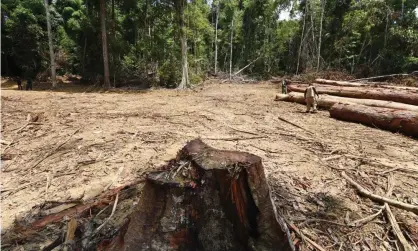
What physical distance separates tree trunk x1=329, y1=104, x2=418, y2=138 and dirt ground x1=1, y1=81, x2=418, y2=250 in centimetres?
26

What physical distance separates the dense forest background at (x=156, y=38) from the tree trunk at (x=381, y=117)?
1058 cm

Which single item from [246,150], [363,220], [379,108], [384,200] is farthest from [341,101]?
[363,220]

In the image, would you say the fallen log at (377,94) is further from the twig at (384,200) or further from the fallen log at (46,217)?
the fallen log at (46,217)

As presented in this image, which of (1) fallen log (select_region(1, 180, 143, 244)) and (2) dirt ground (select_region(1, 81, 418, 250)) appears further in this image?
(2) dirt ground (select_region(1, 81, 418, 250))

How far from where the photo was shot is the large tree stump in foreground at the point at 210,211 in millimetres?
1854

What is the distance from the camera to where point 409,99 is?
716 centimetres

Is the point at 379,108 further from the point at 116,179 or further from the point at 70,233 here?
the point at 70,233

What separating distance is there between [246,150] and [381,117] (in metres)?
3.87

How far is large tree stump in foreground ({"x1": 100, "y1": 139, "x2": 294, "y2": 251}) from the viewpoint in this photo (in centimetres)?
185

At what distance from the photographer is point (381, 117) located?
6199 mm

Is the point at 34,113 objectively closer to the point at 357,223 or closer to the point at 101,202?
the point at 101,202

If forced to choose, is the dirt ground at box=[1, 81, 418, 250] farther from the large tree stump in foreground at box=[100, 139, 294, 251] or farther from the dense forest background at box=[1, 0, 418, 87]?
the dense forest background at box=[1, 0, 418, 87]

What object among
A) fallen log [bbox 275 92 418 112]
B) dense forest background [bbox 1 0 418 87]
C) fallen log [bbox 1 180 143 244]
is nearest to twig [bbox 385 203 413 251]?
fallen log [bbox 1 180 143 244]

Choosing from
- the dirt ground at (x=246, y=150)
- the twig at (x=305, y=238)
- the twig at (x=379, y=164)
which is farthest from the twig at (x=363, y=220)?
the twig at (x=379, y=164)
